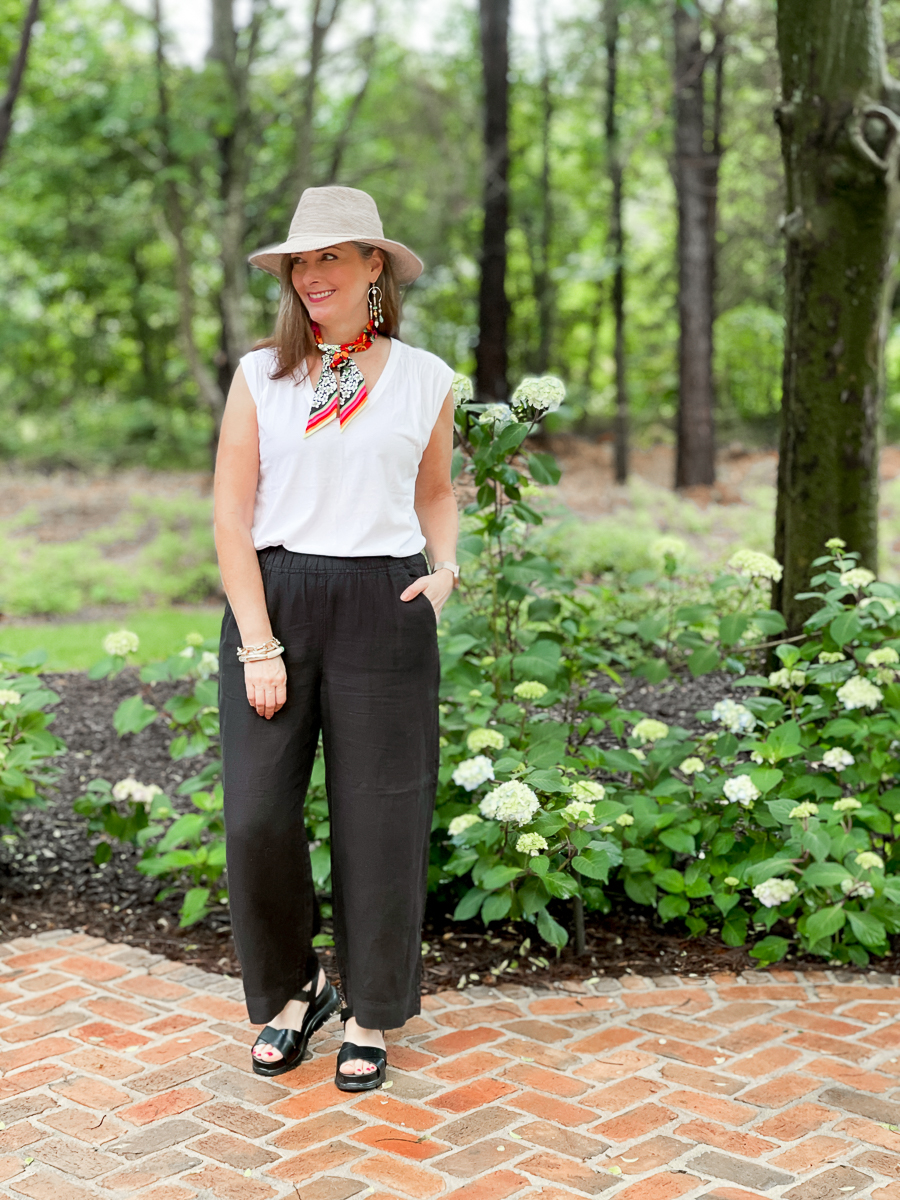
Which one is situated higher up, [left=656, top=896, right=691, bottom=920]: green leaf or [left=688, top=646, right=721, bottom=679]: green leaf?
[left=688, top=646, right=721, bottom=679]: green leaf

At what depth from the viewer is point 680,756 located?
151 inches

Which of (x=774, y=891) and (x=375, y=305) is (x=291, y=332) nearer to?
(x=375, y=305)

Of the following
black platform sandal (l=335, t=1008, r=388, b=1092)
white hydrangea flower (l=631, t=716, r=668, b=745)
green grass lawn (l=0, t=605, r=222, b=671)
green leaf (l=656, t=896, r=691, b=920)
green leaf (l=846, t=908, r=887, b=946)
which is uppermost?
white hydrangea flower (l=631, t=716, r=668, b=745)

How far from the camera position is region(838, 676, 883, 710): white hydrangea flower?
3561 mm

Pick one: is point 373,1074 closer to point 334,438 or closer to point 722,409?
point 334,438

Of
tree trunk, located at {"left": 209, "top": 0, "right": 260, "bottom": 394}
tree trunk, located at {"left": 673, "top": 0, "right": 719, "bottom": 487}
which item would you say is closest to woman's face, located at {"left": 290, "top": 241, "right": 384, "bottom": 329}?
tree trunk, located at {"left": 209, "top": 0, "right": 260, "bottom": 394}

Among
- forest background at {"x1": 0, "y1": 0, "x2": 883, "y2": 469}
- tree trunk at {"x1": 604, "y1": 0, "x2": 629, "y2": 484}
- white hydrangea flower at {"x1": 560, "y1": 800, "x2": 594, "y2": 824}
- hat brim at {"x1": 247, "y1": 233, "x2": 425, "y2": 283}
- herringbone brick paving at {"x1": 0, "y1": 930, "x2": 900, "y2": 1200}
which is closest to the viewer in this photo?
herringbone brick paving at {"x1": 0, "y1": 930, "x2": 900, "y2": 1200}

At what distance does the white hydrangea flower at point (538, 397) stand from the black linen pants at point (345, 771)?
0.86 meters

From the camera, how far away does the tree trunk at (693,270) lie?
1280 centimetres

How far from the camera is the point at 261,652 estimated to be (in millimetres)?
2701

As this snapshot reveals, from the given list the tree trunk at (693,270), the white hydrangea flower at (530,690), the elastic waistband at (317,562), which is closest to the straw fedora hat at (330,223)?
the elastic waistband at (317,562)

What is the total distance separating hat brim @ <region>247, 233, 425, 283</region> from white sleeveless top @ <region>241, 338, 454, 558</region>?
22 cm

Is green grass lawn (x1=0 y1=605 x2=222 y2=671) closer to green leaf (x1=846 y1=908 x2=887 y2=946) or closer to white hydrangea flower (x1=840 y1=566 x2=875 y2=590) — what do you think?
white hydrangea flower (x1=840 y1=566 x2=875 y2=590)

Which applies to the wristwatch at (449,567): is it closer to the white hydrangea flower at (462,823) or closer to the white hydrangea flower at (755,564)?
the white hydrangea flower at (462,823)
